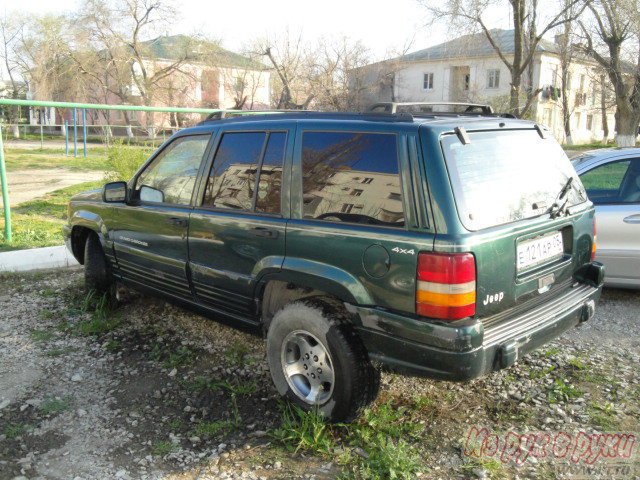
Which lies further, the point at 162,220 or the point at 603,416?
the point at 162,220

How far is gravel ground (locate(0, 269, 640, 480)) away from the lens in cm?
299

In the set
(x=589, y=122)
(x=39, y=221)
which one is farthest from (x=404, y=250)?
(x=589, y=122)

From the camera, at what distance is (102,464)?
2.99 meters

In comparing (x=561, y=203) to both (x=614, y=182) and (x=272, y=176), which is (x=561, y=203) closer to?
(x=272, y=176)

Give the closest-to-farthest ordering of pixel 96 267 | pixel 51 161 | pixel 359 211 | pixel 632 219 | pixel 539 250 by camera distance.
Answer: pixel 359 211, pixel 539 250, pixel 96 267, pixel 632 219, pixel 51 161

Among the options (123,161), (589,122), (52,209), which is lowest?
(52,209)

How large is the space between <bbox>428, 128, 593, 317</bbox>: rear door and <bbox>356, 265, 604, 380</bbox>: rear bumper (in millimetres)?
129

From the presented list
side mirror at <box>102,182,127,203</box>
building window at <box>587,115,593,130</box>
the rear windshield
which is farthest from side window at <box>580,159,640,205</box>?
building window at <box>587,115,593,130</box>

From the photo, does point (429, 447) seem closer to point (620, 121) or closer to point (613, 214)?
point (613, 214)

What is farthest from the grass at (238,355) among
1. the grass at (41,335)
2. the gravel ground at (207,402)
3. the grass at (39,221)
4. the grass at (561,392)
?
the grass at (39,221)

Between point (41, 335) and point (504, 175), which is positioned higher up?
point (504, 175)

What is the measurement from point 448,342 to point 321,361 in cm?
83

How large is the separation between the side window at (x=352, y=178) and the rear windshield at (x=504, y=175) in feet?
1.03

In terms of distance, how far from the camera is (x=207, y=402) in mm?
3625
